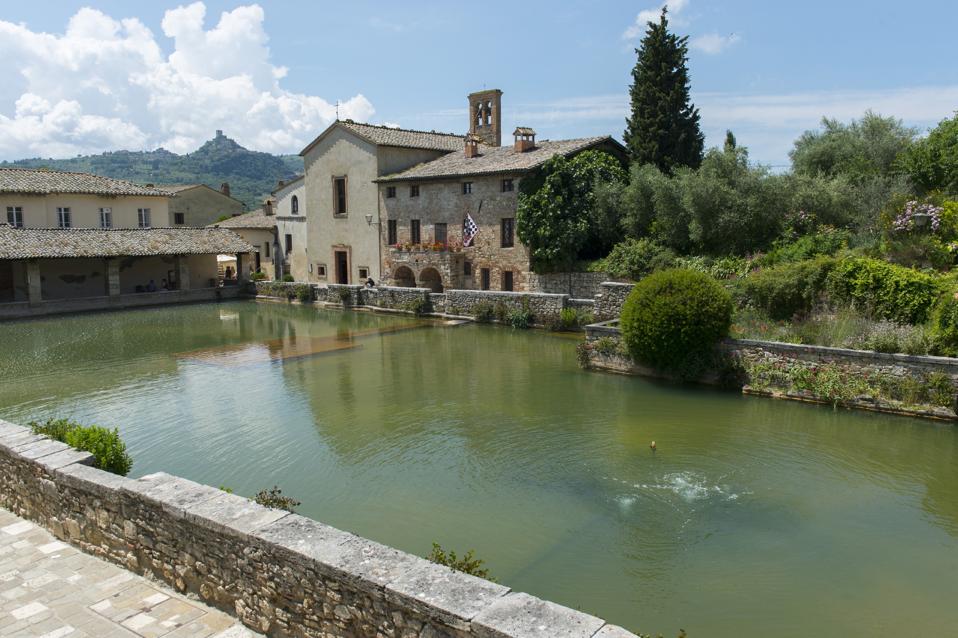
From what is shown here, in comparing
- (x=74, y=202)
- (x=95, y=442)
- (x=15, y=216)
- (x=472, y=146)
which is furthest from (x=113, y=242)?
(x=95, y=442)

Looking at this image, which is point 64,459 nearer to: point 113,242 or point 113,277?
point 113,277

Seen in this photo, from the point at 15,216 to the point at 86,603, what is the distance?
37.6m

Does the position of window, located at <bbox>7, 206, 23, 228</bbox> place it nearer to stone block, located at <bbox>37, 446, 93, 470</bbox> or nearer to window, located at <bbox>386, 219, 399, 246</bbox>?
window, located at <bbox>386, 219, 399, 246</bbox>

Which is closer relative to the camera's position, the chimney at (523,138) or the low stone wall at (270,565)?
the low stone wall at (270,565)

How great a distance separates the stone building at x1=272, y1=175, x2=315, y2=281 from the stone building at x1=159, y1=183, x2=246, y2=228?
454 inches

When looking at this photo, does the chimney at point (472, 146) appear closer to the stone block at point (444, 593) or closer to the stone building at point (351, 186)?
the stone building at point (351, 186)

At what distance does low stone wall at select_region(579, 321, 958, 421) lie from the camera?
46.4 feet

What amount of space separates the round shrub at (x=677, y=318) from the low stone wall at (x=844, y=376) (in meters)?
0.51

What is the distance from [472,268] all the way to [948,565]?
26334 millimetres

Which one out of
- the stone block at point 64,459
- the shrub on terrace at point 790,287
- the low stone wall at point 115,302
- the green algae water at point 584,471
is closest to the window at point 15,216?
the low stone wall at point 115,302

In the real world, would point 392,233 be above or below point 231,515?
above

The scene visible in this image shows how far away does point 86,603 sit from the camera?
6.07m

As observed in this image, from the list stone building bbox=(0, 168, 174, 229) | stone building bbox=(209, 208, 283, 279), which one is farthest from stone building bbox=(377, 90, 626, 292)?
stone building bbox=(0, 168, 174, 229)

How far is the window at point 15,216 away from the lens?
3622cm
